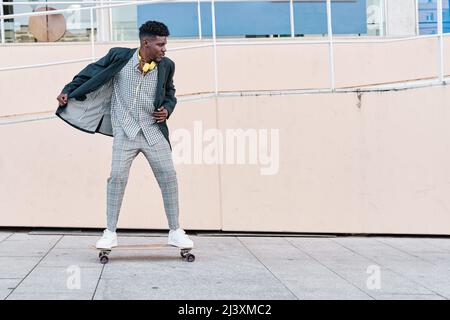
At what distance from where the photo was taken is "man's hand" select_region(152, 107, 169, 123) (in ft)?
18.4

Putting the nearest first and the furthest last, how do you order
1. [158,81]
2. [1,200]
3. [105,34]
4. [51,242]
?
[158,81] < [51,242] < [1,200] < [105,34]

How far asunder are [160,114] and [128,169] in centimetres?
57

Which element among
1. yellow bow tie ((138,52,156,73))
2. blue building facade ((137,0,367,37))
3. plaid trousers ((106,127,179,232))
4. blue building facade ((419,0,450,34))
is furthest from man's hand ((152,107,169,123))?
blue building facade ((419,0,450,34))

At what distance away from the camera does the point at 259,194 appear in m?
7.82

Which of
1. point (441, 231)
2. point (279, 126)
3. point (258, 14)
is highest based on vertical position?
point (258, 14)

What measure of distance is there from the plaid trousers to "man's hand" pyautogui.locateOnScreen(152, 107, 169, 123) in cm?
19

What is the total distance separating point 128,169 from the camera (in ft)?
18.7

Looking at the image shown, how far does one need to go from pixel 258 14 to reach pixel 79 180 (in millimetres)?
4354

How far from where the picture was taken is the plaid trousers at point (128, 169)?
18.5ft

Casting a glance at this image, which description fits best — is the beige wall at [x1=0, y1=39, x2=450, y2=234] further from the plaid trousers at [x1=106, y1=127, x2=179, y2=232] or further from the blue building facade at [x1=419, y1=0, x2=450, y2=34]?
the blue building facade at [x1=419, y1=0, x2=450, y2=34]

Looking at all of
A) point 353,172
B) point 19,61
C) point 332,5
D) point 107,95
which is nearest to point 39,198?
point 19,61

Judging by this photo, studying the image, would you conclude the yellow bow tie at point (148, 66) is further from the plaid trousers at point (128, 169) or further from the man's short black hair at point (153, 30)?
the plaid trousers at point (128, 169)

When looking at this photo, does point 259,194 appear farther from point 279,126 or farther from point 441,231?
point 441,231

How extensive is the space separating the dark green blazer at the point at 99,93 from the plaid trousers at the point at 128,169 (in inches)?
7.8
